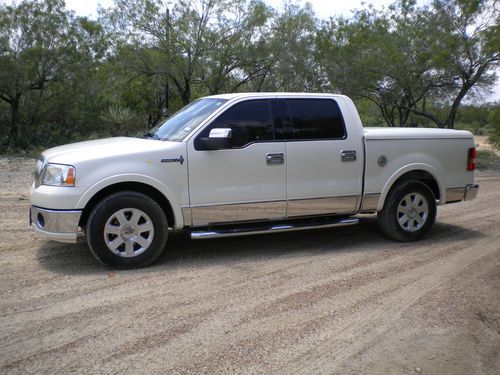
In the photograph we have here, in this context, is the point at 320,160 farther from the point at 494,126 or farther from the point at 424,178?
the point at 494,126

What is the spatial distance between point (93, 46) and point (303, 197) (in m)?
18.5

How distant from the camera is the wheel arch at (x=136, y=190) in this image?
5355mm

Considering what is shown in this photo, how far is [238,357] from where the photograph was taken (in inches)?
143

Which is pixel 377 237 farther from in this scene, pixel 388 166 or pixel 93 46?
pixel 93 46

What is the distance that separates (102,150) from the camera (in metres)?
5.55

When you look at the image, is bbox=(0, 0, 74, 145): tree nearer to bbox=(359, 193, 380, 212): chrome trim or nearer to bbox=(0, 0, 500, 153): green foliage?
bbox=(0, 0, 500, 153): green foliage

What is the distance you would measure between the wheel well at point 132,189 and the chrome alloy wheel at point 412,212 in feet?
9.94

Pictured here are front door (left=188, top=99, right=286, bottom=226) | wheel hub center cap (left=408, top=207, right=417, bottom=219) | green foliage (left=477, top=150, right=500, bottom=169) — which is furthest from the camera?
green foliage (left=477, top=150, right=500, bottom=169)

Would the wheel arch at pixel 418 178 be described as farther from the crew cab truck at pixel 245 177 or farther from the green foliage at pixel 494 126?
the green foliage at pixel 494 126

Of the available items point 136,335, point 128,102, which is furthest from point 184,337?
point 128,102

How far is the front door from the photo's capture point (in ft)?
19.0

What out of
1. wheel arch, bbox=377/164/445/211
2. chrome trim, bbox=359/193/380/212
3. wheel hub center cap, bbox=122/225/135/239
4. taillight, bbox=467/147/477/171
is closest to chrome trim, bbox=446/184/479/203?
wheel arch, bbox=377/164/445/211

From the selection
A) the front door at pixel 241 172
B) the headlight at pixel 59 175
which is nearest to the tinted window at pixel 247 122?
the front door at pixel 241 172

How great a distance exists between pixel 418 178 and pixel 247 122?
101 inches
